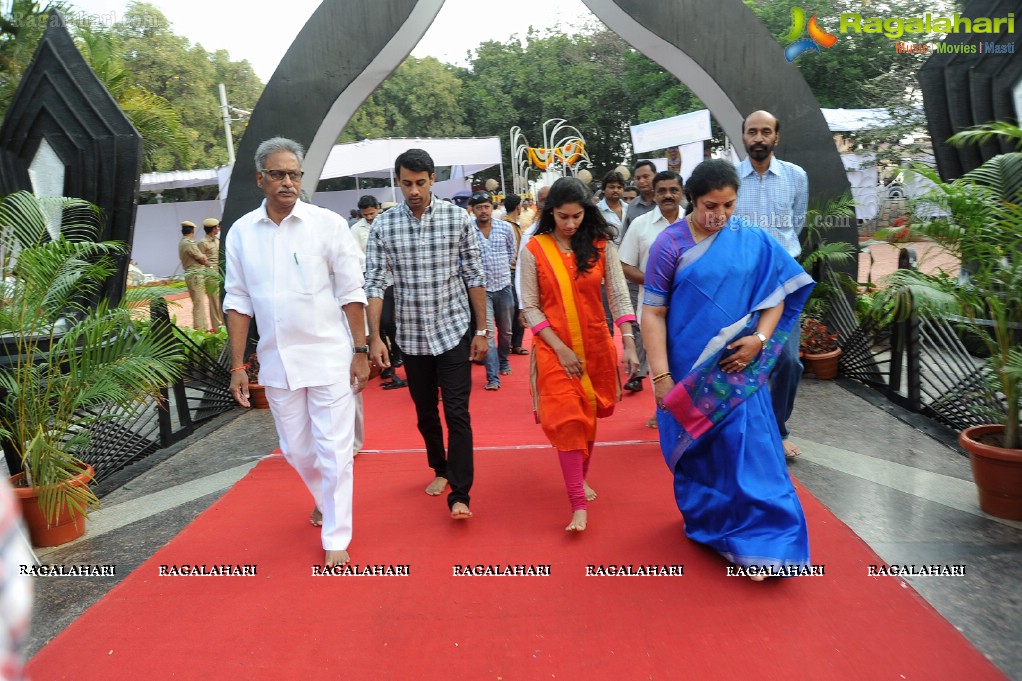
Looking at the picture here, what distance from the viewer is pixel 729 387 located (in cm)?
354

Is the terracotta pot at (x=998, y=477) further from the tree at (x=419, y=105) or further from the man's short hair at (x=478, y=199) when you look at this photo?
the tree at (x=419, y=105)

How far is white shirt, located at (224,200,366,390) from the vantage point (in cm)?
375

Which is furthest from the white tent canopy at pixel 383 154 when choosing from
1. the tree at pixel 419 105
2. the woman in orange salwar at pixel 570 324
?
the tree at pixel 419 105

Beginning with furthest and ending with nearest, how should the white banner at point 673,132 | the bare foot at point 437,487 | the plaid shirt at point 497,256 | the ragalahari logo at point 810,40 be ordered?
the ragalahari logo at point 810,40 → the white banner at point 673,132 → the plaid shirt at point 497,256 → the bare foot at point 437,487

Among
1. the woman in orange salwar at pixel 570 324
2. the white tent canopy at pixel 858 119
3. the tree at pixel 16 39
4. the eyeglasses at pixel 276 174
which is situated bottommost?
the woman in orange salwar at pixel 570 324

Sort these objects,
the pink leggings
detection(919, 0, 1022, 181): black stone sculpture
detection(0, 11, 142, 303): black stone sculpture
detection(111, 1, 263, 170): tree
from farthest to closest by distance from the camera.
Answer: detection(111, 1, 263, 170): tree, detection(919, 0, 1022, 181): black stone sculpture, detection(0, 11, 142, 303): black stone sculpture, the pink leggings

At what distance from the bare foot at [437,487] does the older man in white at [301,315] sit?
0.88 metres

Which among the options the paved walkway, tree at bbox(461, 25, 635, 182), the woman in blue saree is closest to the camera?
the paved walkway

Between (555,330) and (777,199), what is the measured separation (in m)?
1.91

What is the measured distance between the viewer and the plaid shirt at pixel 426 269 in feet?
14.0

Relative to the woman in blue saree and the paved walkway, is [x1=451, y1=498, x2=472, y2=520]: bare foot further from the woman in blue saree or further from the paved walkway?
the paved walkway

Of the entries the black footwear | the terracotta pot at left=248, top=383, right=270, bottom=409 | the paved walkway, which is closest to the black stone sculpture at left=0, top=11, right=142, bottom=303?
the terracotta pot at left=248, top=383, right=270, bottom=409

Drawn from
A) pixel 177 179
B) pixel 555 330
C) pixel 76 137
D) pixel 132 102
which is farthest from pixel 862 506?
pixel 177 179

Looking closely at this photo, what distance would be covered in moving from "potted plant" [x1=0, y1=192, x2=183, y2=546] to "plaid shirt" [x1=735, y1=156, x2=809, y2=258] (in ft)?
11.9
